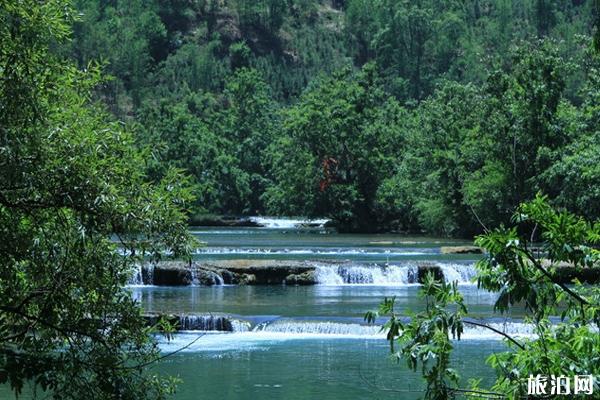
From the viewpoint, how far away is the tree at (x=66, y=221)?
24.6ft

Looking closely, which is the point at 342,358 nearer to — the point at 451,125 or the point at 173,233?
the point at 173,233

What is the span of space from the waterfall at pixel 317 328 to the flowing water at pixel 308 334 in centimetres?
2

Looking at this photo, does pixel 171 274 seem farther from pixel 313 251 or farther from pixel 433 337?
pixel 433 337

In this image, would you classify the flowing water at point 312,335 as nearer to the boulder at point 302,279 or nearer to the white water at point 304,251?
the boulder at point 302,279

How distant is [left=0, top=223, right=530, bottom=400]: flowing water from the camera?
16797 millimetres

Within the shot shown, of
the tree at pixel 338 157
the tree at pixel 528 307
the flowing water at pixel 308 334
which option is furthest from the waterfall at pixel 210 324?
the tree at pixel 338 157

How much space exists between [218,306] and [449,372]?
18.9 metres

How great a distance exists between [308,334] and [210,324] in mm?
2038

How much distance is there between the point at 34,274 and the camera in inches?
325

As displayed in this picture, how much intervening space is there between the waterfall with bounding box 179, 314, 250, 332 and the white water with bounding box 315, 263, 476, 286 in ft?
27.4

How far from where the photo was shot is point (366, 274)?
30781mm

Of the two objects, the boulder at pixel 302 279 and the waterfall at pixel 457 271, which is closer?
the boulder at pixel 302 279

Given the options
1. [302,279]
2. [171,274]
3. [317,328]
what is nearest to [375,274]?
[302,279]

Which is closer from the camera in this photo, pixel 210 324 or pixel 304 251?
pixel 210 324
